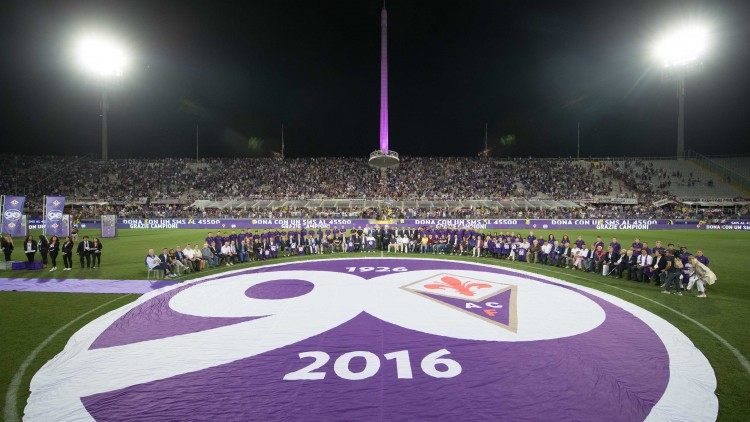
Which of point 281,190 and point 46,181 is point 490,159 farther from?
point 46,181

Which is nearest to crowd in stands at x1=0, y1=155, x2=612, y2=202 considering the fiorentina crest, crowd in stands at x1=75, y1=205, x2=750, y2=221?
crowd in stands at x1=75, y1=205, x2=750, y2=221

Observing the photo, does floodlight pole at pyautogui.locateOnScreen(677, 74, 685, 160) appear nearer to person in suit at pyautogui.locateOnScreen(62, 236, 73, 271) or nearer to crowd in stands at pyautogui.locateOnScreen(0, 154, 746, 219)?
crowd in stands at pyautogui.locateOnScreen(0, 154, 746, 219)

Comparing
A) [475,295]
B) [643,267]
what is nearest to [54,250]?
[475,295]

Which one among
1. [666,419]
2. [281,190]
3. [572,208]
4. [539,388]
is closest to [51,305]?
[539,388]

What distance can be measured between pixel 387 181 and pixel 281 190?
1508 cm

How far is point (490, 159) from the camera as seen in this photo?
200ft

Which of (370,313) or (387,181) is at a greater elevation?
(387,181)

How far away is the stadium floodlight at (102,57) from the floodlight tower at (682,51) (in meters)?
68.5

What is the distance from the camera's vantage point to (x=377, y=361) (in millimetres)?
6824

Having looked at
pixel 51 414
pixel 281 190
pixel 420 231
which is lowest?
pixel 51 414

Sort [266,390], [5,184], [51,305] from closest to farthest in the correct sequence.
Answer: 1. [266,390]
2. [51,305]
3. [5,184]

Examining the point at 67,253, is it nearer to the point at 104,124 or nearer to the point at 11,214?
the point at 11,214

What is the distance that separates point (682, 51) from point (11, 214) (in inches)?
2707

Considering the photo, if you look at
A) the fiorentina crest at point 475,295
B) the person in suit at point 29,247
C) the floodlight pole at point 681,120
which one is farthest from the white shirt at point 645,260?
the floodlight pole at point 681,120
